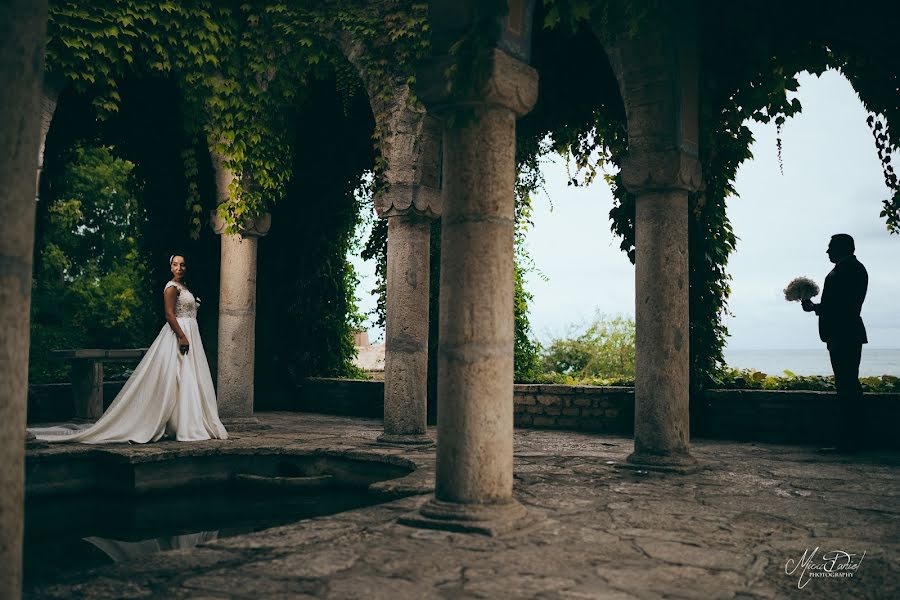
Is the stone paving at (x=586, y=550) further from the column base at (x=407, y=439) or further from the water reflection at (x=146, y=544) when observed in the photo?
the column base at (x=407, y=439)

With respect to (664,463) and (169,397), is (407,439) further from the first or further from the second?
(664,463)

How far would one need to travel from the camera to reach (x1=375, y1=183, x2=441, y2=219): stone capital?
25.2ft

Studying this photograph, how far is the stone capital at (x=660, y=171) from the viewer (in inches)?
243

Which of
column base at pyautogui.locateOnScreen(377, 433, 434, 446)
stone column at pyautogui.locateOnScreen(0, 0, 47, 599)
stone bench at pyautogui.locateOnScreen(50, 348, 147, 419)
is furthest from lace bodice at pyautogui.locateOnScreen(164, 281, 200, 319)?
stone column at pyautogui.locateOnScreen(0, 0, 47, 599)

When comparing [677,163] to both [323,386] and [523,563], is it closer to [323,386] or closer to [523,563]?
[523,563]

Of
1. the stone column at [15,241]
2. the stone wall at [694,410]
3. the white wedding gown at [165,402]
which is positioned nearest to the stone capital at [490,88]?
the stone column at [15,241]

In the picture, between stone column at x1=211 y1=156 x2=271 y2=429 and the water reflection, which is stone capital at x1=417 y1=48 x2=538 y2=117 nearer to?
the water reflection

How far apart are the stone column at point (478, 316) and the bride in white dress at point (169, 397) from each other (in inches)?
173

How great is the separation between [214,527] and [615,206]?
553 cm

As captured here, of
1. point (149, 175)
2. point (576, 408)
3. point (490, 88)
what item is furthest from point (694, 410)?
point (149, 175)

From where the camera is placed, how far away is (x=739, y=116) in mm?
7309

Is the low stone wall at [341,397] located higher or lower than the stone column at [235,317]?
lower

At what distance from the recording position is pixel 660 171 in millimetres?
6195

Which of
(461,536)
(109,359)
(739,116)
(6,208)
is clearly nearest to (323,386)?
(109,359)
